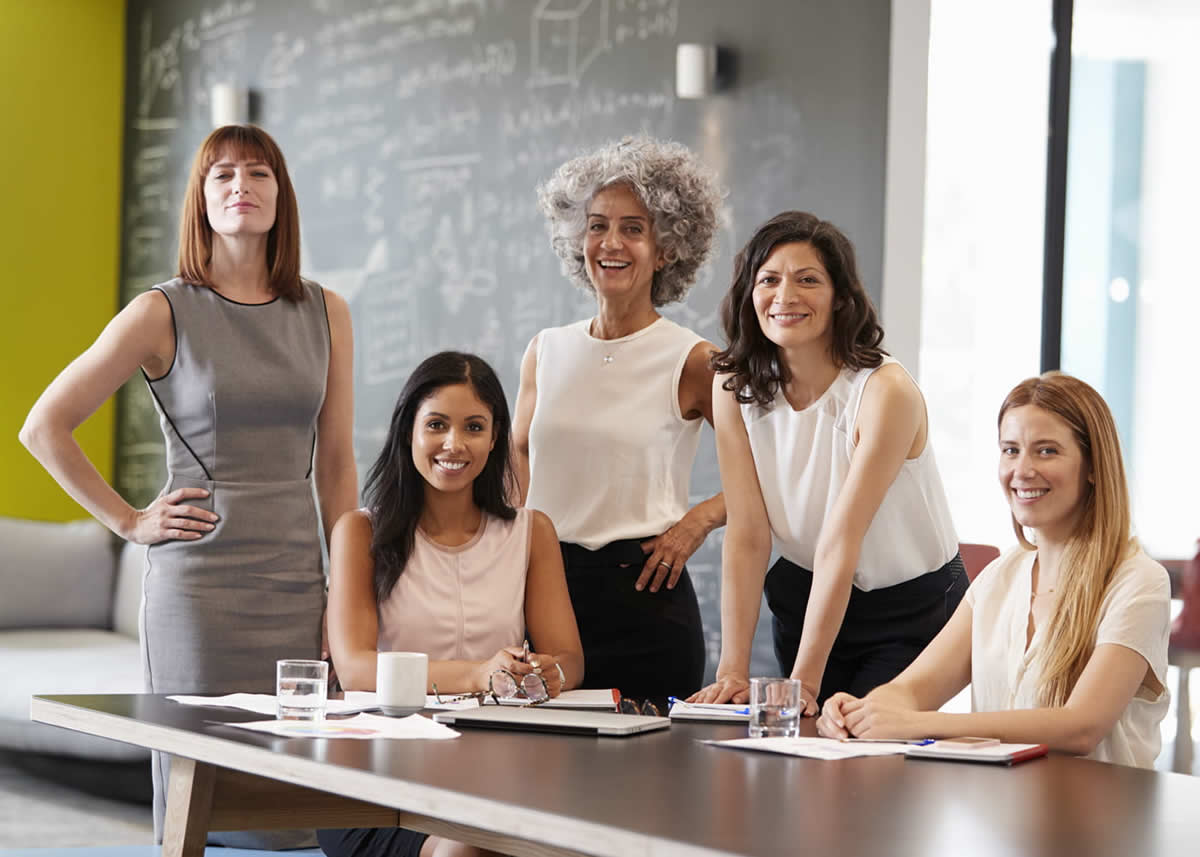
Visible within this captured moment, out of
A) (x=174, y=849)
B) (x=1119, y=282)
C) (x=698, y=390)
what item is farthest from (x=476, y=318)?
(x=174, y=849)

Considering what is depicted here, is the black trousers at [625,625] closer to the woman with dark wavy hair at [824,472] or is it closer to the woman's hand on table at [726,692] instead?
the woman with dark wavy hair at [824,472]

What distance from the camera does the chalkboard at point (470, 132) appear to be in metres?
4.12

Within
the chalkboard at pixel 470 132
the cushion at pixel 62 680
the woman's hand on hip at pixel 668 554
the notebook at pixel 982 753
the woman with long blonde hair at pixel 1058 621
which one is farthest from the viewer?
the cushion at pixel 62 680

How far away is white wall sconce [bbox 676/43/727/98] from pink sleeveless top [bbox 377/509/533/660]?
2.27 meters

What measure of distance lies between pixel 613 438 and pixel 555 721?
40.9 inches

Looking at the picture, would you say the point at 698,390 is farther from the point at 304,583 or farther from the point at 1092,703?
the point at 1092,703

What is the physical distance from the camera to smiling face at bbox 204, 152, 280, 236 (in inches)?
96.4

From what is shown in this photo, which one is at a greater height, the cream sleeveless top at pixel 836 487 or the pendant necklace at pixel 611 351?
the pendant necklace at pixel 611 351

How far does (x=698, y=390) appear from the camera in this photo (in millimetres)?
2805

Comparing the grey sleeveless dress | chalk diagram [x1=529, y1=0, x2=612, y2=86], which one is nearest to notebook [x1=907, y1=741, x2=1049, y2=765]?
the grey sleeveless dress

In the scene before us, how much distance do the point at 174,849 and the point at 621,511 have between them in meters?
1.15

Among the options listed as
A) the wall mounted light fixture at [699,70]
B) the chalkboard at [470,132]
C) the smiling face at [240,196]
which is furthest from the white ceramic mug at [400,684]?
the wall mounted light fixture at [699,70]

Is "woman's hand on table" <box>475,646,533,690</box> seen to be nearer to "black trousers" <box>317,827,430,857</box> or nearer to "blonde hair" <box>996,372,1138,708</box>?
"black trousers" <box>317,827,430,857</box>

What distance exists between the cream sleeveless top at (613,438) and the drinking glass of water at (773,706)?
3.10 ft
